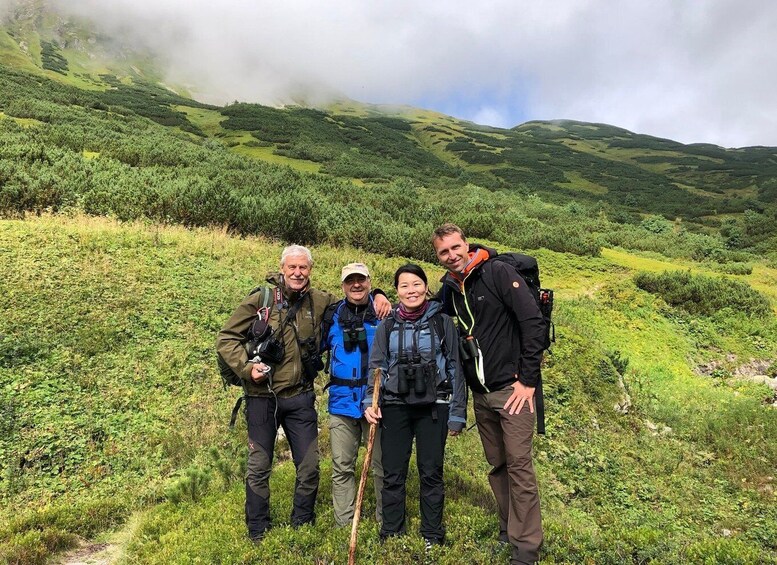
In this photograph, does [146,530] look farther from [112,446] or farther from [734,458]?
[734,458]

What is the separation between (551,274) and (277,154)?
29.2 metres

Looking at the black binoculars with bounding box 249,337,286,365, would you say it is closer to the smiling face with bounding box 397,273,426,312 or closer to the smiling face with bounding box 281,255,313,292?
the smiling face with bounding box 281,255,313,292

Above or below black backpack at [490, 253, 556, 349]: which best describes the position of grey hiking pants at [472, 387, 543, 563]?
below

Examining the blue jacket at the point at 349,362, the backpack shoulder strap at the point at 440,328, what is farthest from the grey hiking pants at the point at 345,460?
the backpack shoulder strap at the point at 440,328

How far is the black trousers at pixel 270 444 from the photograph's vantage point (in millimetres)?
4043

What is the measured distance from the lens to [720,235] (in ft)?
116

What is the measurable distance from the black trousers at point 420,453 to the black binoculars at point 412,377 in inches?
8.4

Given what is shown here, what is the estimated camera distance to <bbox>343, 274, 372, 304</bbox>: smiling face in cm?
406

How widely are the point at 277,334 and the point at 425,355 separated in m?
1.32

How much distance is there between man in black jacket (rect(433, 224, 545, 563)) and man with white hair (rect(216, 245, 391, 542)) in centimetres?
81

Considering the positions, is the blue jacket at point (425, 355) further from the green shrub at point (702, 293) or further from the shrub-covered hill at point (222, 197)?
the green shrub at point (702, 293)

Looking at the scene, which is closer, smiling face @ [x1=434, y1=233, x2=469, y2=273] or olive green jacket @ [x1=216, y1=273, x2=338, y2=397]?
smiling face @ [x1=434, y1=233, x2=469, y2=273]

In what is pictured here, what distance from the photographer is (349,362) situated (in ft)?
13.3

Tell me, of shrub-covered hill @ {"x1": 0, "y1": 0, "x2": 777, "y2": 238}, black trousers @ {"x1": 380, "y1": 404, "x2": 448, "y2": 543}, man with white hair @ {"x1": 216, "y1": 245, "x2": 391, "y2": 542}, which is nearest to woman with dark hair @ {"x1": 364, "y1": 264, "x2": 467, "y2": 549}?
black trousers @ {"x1": 380, "y1": 404, "x2": 448, "y2": 543}
